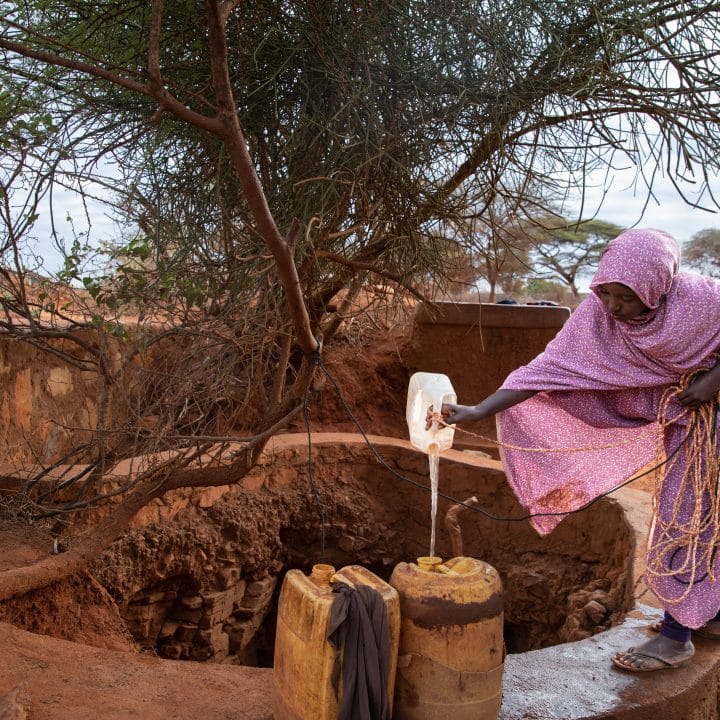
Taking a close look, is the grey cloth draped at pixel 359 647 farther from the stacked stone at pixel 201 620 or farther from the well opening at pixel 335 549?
the stacked stone at pixel 201 620

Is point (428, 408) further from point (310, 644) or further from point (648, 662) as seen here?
point (648, 662)

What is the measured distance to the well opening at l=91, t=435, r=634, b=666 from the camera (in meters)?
5.36

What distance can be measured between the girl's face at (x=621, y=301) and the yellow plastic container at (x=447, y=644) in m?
1.16

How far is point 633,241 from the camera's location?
2988mm

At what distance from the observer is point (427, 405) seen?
303cm

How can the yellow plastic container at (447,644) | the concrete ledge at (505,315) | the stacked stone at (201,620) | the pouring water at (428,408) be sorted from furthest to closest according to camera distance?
the concrete ledge at (505,315)
the stacked stone at (201,620)
the pouring water at (428,408)
the yellow plastic container at (447,644)

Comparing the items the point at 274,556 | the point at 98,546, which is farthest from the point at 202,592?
the point at 98,546

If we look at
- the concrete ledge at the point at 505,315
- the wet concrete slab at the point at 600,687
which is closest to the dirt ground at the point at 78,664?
the wet concrete slab at the point at 600,687

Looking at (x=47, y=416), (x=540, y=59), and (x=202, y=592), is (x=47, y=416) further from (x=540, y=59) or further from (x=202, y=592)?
(x=540, y=59)

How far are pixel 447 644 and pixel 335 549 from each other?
4542mm

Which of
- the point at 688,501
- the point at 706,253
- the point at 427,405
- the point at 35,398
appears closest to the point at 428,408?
the point at 427,405

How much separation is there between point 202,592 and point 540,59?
4293 mm

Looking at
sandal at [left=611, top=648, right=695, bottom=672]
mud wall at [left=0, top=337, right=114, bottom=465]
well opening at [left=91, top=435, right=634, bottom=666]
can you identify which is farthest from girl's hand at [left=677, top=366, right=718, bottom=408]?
mud wall at [left=0, top=337, right=114, bottom=465]

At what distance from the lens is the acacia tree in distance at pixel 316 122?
395 cm
